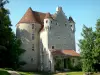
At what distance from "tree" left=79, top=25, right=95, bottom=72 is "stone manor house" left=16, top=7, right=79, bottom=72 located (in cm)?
896

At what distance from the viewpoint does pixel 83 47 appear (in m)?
45.3

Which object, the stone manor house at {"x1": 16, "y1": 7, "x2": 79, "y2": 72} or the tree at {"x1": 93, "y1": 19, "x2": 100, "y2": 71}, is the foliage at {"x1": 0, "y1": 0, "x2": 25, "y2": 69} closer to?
the stone manor house at {"x1": 16, "y1": 7, "x2": 79, "y2": 72}

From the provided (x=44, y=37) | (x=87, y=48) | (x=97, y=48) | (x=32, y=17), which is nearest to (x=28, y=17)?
(x=32, y=17)

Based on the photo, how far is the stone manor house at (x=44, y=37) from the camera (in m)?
56.2

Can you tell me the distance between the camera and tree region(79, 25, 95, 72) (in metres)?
44.3

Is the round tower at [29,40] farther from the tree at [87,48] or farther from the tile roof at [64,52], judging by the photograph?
the tree at [87,48]

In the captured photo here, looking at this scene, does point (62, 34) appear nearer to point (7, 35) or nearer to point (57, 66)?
point (57, 66)

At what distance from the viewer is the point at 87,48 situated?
148ft

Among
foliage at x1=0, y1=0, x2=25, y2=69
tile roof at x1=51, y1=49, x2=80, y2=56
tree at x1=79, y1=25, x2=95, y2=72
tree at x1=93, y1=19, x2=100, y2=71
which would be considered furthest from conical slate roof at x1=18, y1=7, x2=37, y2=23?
tree at x1=93, y1=19, x2=100, y2=71

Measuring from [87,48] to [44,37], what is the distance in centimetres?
1528

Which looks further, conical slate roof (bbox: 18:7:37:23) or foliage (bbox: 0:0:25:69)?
conical slate roof (bbox: 18:7:37:23)

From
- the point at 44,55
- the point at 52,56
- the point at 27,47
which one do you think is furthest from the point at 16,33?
the point at 52,56

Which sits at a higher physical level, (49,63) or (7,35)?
(7,35)

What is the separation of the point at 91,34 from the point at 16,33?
23731mm
